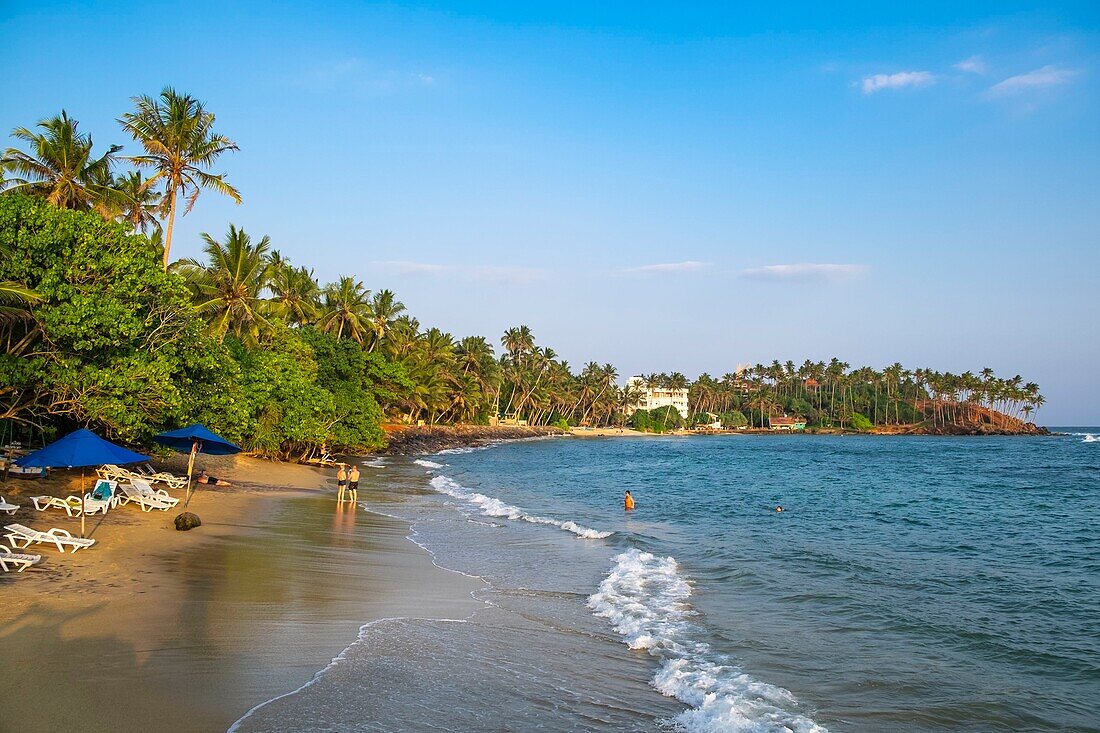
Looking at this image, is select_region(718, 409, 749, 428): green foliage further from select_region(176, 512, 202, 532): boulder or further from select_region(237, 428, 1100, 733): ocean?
select_region(176, 512, 202, 532): boulder

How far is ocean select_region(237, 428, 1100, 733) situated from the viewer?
7.18m

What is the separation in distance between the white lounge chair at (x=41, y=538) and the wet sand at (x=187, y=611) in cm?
19

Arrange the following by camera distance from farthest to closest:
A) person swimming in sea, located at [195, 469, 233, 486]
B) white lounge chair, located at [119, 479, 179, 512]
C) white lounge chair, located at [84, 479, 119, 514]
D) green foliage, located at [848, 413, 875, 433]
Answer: green foliage, located at [848, 413, 875, 433], person swimming in sea, located at [195, 469, 233, 486], white lounge chair, located at [119, 479, 179, 512], white lounge chair, located at [84, 479, 119, 514]

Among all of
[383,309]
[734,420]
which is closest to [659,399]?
[734,420]

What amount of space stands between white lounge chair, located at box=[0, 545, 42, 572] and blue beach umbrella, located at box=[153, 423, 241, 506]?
7662 millimetres

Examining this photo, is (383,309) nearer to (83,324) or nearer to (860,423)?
(83,324)

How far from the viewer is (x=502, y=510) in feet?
78.9

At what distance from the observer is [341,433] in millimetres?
44500

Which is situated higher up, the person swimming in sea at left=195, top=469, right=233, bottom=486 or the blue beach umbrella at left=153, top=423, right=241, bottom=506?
the blue beach umbrella at left=153, top=423, right=241, bottom=506

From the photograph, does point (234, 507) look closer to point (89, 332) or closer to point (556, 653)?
point (89, 332)

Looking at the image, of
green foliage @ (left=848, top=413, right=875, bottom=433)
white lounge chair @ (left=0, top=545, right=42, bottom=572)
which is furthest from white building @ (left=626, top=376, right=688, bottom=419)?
white lounge chair @ (left=0, top=545, right=42, bottom=572)

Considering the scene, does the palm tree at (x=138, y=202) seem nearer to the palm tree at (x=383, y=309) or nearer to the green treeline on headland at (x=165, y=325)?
the green treeline on headland at (x=165, y=325)

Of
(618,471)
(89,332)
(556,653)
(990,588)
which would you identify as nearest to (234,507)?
(89,332)

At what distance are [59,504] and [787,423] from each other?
16719 cm
